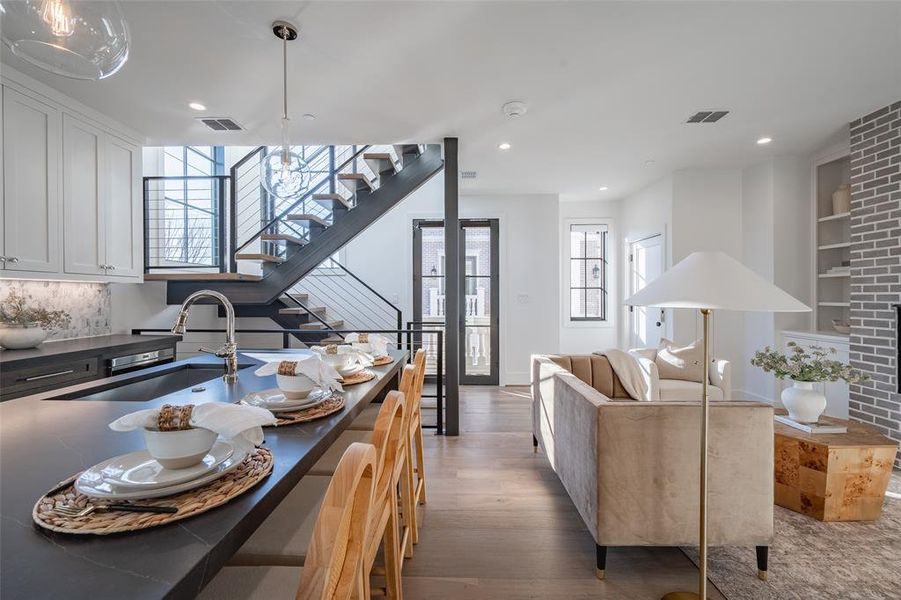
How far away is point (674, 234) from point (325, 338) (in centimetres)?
430

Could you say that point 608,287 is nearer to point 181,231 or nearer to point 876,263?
point 876,263

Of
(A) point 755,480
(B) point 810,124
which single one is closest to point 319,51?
(A) point 755,480

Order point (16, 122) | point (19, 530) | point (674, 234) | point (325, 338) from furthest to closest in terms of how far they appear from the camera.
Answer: point (674, 234), point (325, 338), point (16, 122), point (19, 530)

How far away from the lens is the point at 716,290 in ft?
5.11

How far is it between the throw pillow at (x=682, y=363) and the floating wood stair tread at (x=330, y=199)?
3421 mm

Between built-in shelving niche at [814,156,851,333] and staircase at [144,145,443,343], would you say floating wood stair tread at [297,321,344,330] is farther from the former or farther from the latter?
built-in shelving niche at [814,156,851,333]

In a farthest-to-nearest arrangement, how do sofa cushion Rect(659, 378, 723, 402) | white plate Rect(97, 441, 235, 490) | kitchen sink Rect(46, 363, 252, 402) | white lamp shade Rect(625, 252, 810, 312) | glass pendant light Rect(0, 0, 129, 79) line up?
sofa cushion Rect(659, 378, 723, 402) < kitchen sink Rect(46, 363, 252, 402) < white lamp shade Rect(625, 252, 810, 312) < glass pendant light Rect(0, 0, 129, 79) < white plate Rect(97, 441, 235, 490)

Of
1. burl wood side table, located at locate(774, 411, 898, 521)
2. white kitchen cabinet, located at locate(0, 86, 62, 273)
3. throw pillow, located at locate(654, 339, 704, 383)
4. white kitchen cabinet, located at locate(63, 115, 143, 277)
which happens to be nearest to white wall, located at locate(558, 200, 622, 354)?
throw pillow, located at locate(654, 339, 704, 383)

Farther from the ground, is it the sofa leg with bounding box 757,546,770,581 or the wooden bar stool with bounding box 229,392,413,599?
the wooden bar stool with bounding box 229,392,413,599

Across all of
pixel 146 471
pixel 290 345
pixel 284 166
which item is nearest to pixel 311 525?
pixel 146 471

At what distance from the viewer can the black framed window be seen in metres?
6.58

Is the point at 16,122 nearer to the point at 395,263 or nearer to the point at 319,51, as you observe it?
the point at 319,51

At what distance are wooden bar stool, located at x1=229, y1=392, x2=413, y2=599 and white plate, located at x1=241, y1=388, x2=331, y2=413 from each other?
0.29 metres

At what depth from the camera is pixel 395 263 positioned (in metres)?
5.85
